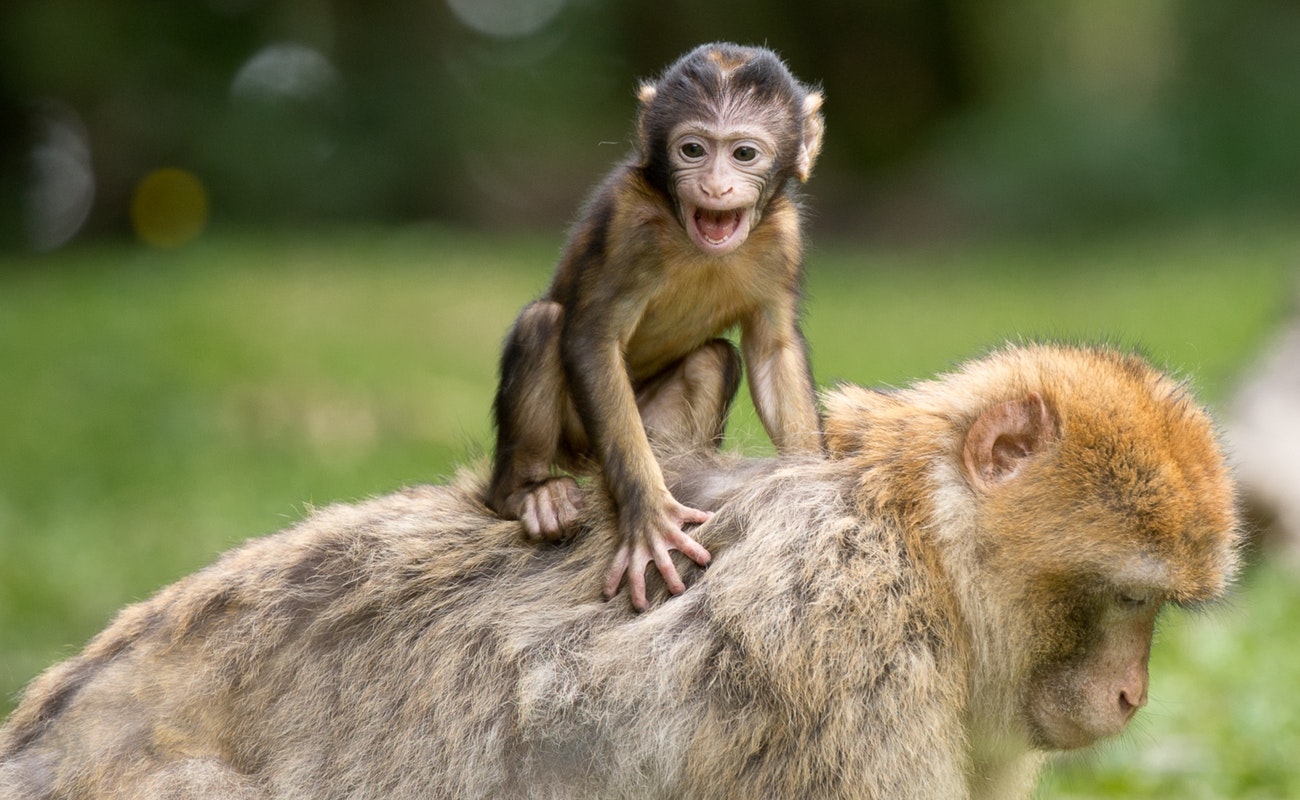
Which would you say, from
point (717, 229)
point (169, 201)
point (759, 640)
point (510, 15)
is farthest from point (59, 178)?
point (759, 640)

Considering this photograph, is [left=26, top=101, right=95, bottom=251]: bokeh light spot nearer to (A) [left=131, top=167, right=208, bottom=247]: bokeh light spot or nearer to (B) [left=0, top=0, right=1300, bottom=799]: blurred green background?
(B) [left=0, top=0, right=1300, bottom=799]: blurred green background

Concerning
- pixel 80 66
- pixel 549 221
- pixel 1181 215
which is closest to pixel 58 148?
pixel 80 66

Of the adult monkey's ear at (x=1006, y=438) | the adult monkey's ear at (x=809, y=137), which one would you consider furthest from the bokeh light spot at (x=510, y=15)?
the adult monkey's ear at (x=1006, y=438)

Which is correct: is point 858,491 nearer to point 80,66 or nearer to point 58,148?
point 80,66

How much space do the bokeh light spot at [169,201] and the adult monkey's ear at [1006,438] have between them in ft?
60.8

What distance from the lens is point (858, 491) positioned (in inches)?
165

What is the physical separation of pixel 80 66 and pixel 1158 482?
1837cm

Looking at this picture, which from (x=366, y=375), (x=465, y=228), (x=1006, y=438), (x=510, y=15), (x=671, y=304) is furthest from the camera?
(x=510, y=15)

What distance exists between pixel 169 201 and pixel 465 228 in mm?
3937

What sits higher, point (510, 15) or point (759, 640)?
point (510, 15)

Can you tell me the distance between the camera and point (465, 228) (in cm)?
2248

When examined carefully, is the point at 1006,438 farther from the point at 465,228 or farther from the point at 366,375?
the point at 465,228

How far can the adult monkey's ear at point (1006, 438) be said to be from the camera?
4098 millimetres

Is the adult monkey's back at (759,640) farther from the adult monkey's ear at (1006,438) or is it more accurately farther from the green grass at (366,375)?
Answer: the green grass at (366,375)
